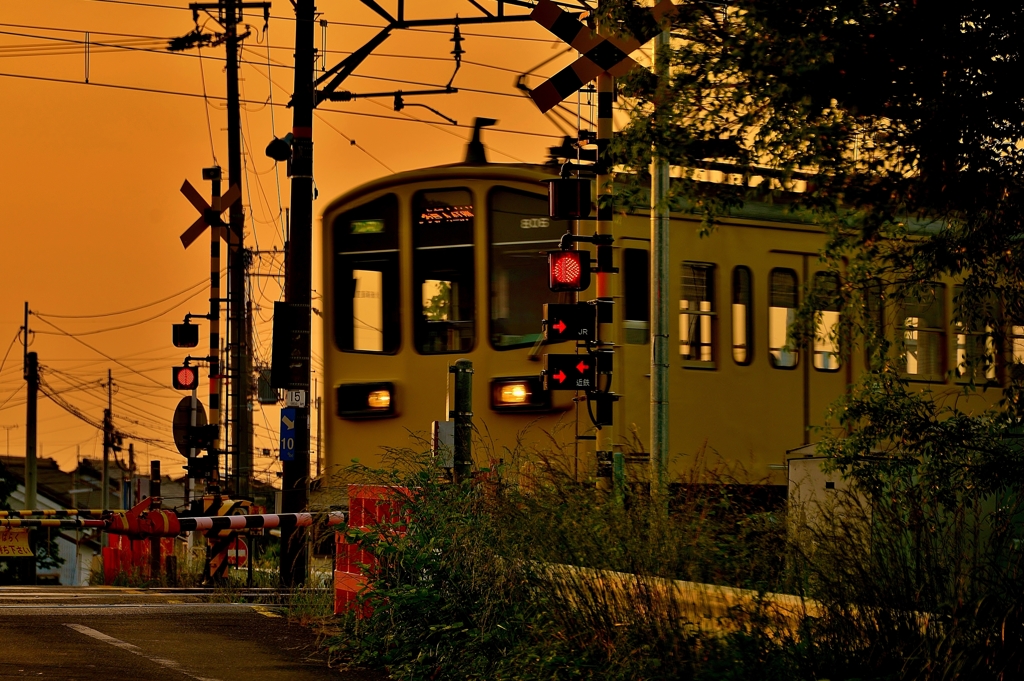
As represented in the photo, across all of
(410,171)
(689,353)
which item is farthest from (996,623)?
(410,171)

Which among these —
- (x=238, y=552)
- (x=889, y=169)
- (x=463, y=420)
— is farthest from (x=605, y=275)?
(x=889, y=169)

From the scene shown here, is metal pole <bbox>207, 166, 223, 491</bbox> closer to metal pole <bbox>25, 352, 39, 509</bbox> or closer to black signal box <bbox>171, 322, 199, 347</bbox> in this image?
black signal box <bbox>171, 322, 199, 347</bbox>

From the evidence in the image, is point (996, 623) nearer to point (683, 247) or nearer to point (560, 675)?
point (560, 675)

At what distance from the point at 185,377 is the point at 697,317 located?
33.2 ft

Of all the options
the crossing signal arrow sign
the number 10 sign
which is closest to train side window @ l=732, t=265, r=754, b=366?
the crossing signal arrow sign

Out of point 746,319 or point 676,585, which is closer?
point 676,585

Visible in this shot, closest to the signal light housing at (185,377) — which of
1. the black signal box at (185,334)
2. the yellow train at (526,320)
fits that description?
the black signal box at (185,334)

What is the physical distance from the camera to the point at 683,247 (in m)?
16.3

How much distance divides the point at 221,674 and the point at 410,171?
364 inches

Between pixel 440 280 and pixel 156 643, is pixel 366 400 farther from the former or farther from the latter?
pixel 156 643

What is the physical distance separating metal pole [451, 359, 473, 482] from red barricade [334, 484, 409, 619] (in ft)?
2.32

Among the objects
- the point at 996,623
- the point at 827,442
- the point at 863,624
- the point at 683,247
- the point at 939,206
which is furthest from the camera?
the point at 683,247

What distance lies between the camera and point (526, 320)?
16.2 metres

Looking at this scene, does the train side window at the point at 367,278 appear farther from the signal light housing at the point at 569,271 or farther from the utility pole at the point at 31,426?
the utility pole at the point at 31,426
